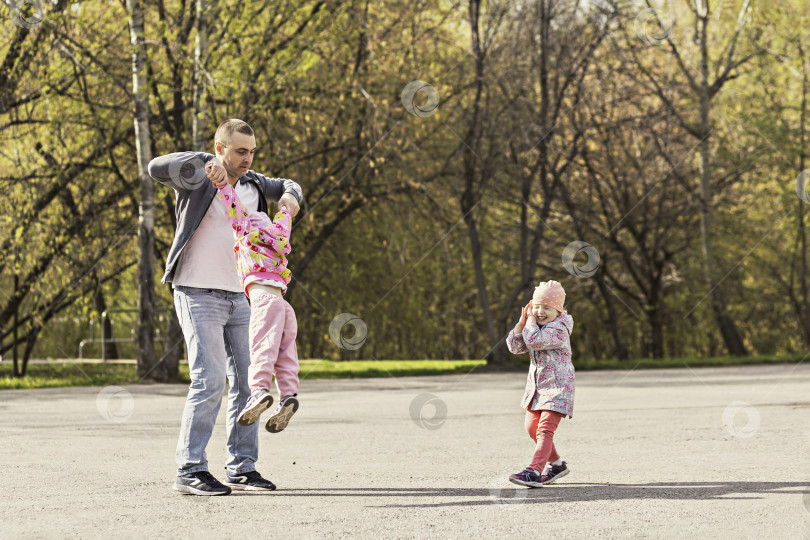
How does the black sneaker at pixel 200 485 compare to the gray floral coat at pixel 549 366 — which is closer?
the black sneaker at pixel 200 485

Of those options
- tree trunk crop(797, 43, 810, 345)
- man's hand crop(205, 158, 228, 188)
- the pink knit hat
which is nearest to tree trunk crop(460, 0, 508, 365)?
tree trunk crop(797, 43, 810, 345)

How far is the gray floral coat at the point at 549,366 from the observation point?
237 inches

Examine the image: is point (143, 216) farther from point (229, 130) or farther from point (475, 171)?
point (229, 130)

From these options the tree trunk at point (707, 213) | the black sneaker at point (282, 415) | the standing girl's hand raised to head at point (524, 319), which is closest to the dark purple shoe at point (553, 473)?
the standing girl's hand raised to head at point (524, 319)

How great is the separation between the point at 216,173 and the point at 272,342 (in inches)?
34.2

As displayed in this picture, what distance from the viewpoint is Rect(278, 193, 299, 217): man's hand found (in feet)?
17.9

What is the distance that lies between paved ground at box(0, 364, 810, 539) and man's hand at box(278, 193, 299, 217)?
1.47 meters

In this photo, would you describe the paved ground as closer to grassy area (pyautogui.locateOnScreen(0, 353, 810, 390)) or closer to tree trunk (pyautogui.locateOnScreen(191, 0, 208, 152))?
grassy area (pyautogui.locateOnScreen(0, 353, 810, 390))

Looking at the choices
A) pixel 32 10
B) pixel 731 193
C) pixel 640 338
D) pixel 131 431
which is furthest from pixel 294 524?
pixel 640 338

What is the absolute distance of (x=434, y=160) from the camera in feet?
67.6

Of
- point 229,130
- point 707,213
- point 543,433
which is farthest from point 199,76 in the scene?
A: point 707,213

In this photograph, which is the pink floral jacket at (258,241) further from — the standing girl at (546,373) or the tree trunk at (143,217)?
the tree trunk at (143,217)

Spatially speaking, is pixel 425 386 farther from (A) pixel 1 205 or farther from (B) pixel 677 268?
(B) pixel 677 268

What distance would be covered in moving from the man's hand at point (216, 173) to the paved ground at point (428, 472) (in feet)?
5.15
